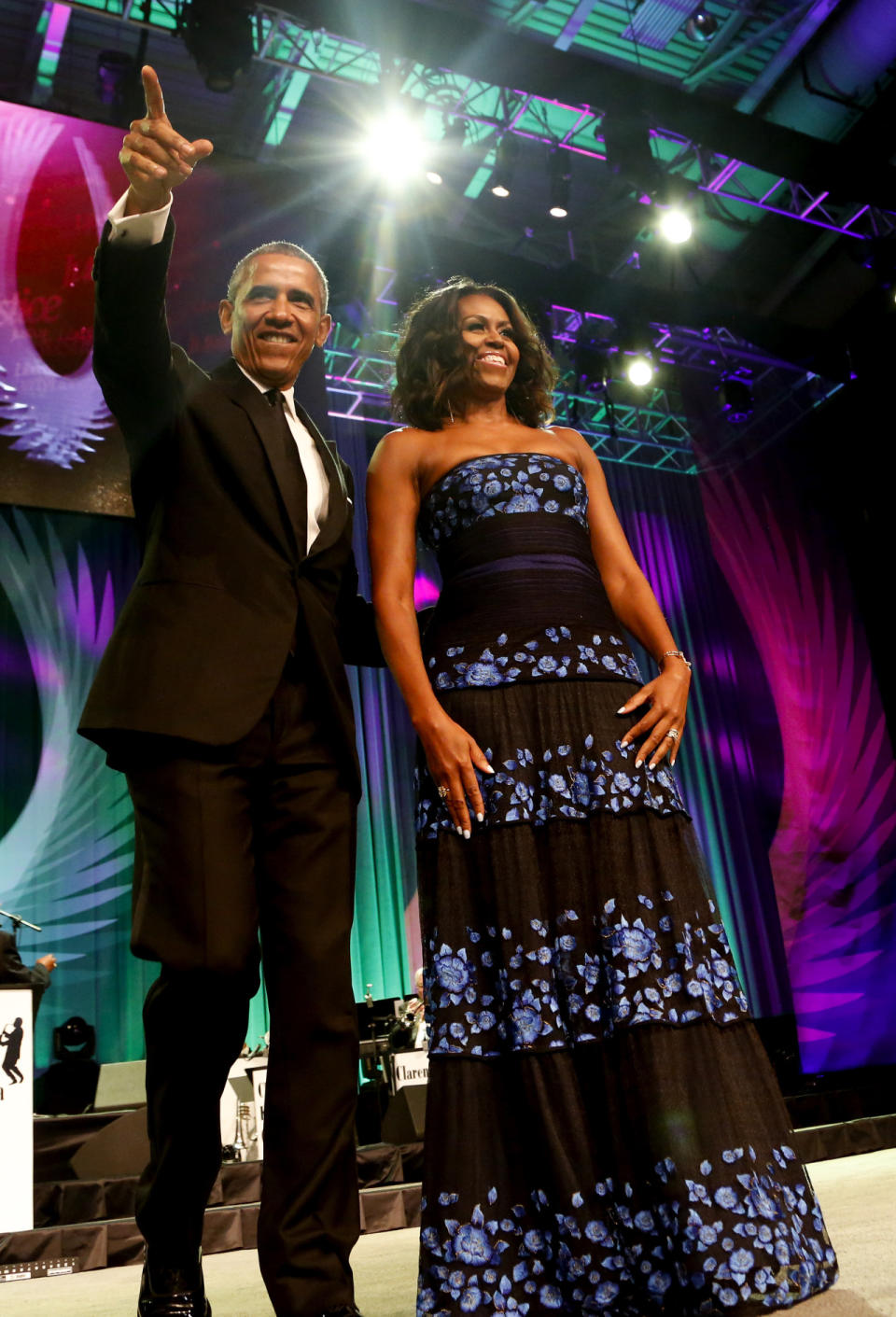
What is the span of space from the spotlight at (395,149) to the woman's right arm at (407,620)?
5333mm

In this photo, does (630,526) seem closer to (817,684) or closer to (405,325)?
(817,684)

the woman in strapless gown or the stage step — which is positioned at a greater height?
the woman in strapless gown

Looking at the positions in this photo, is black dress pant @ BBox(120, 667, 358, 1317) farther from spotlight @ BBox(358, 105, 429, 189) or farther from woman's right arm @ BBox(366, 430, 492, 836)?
spotlight @ BBox(358, 105, 429, 189)

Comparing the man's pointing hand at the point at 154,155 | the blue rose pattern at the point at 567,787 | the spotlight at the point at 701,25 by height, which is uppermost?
the spotlight at the point at 701,25

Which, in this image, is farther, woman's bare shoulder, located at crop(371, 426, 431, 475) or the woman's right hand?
woman's bare shoulder, located at crop(371, 426, 431, 475)

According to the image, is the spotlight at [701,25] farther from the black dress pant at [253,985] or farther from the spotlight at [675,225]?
the black dress pant at [253,985]

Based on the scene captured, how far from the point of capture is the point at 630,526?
32.8 feet

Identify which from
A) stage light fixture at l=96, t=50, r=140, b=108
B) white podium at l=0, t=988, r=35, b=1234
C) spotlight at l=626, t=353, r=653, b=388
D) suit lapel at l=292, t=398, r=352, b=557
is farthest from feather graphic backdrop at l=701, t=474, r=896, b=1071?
suit lapel at l=292, t=398, r=352, b=557

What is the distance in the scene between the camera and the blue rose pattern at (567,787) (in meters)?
1.62

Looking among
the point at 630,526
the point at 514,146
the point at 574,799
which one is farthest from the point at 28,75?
the point at 574,799

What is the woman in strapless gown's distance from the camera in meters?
1.39

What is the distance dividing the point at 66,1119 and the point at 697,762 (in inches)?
249

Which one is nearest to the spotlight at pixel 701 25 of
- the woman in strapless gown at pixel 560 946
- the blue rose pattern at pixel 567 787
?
the woman in strapless gown at pixel 560 946

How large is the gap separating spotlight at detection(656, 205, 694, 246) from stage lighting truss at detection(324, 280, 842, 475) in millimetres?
1155
